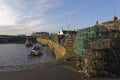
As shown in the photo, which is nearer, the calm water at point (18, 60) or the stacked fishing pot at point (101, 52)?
the stacked fishing pot at point (101, 52)

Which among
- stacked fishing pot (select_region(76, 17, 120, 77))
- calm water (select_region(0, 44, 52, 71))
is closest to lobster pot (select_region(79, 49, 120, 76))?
stacked fishing pot (select_region(76, 17, 120, 77))

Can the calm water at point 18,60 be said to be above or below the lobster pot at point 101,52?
below

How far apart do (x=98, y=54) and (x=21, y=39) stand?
17492cm

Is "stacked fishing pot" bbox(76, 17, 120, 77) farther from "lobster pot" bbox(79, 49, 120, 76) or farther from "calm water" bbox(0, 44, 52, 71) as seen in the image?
"calm water" bbox(0, 44, 52, 71)

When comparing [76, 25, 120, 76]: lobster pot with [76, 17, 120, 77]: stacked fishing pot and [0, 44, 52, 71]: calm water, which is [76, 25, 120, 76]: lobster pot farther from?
[0, 44, 52, 71]: calm water

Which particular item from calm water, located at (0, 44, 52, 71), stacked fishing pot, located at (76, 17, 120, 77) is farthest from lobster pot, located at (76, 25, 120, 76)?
calm water, located at (0, 44, 52, 71)

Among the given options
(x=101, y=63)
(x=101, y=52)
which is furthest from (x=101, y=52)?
(x=101, y=63)

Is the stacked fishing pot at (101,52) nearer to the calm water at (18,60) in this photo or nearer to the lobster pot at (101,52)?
the lobster pot at (101,52)

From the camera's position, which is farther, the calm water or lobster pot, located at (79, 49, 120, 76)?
the calm water

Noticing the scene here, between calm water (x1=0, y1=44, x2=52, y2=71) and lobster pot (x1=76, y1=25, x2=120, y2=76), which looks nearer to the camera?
lobster pot (x1=76, y1=25, x2=120, y2=76)

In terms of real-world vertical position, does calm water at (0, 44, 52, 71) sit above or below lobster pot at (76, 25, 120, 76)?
below

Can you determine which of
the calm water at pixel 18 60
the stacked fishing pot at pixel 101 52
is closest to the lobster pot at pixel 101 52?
the stacked fishing pot at pixel 101 52

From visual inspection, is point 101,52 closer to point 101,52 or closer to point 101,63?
point 101,52

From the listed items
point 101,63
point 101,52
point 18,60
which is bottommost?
point 18,60
